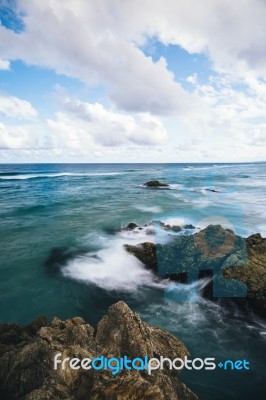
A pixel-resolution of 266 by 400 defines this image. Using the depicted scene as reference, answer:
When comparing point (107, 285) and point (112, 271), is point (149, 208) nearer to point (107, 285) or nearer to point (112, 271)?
point (112, 271)

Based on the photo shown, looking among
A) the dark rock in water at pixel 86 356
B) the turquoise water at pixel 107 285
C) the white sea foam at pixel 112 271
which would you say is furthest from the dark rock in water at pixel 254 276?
the dark rock in water at pixel 86 356

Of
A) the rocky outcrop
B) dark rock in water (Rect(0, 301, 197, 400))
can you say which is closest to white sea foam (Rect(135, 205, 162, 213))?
the rocky outcrop

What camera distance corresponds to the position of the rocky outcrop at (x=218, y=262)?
9.45 metres

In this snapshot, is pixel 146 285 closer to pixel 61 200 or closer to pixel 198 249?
pixel 198 249

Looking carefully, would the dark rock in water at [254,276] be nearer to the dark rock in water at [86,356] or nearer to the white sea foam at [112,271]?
the white sea foam at [112,271]

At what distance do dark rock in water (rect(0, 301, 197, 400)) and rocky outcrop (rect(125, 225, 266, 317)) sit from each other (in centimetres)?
357

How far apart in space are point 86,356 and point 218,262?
7297mm

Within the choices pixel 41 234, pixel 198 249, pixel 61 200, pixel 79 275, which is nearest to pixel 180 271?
pixel 198 249

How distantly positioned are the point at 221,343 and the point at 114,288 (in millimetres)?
5002

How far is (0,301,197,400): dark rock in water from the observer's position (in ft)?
15.1

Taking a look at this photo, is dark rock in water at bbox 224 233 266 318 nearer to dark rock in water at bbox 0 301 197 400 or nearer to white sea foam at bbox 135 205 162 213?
→ dark rock in water at bbox 0 301 197 400

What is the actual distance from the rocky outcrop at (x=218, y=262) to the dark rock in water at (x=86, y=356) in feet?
11.7

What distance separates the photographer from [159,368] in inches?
221

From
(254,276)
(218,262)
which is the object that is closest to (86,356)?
(254,276)
